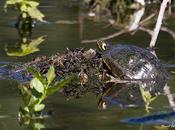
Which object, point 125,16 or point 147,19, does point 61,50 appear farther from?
point 125,16

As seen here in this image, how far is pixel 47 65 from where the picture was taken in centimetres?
504

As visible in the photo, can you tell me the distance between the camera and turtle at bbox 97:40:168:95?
486 cm

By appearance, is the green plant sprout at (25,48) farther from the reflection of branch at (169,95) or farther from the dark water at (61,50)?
the reflection of branch at (169,95)

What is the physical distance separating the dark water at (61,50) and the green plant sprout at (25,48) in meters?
0.06

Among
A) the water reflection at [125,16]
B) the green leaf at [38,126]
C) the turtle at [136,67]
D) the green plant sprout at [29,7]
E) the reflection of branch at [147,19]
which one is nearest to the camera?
the green leaf at [38,126]

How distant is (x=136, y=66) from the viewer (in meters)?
4.89

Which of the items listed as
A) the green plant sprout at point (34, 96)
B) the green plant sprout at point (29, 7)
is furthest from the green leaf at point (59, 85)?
the green plant sprout at point (29, 7)

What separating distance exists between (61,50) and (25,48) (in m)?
0.48

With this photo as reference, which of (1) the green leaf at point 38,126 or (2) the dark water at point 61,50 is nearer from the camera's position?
(1) the green leaf at point 38,126

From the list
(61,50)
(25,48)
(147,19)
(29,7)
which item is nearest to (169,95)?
(61,50)

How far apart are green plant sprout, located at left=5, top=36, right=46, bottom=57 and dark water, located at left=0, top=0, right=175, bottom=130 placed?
2.5 inches

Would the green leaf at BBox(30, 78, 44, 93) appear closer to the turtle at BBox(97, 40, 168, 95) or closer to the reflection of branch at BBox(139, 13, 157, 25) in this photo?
the turtle at BBox(97, 40, 168, 95)

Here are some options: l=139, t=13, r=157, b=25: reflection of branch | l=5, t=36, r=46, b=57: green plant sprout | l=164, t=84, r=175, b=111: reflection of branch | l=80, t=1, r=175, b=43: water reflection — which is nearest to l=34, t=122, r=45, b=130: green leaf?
l=164, t=84, r=175, b=111: reflection of branch

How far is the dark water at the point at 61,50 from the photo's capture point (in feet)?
11.6
